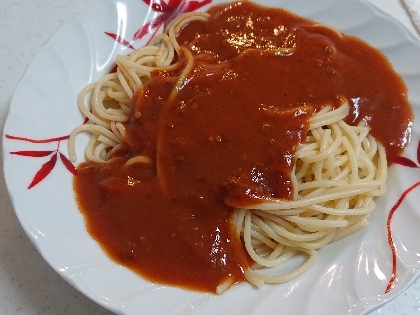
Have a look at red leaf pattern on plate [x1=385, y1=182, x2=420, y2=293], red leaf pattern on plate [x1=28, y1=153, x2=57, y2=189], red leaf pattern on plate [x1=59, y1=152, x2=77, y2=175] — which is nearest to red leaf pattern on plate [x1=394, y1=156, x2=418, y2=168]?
red leaf pattern on plate [x1=385, y1=182, x2=420, y2=293]

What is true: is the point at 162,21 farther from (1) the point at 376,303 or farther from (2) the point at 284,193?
(1) the point at 376,303

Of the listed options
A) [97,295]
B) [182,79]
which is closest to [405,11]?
[182,79]

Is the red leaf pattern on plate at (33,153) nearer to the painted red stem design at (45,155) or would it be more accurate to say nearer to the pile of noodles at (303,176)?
the painted red stem design at (45,155)

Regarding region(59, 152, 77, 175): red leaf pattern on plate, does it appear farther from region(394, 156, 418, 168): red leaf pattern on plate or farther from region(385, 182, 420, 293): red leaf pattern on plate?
region(394, 156, 418, 168): red leaf pattern on plate

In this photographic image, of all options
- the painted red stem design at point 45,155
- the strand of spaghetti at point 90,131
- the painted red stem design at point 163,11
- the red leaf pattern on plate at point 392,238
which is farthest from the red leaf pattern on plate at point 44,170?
the red leaf pattern on plate at point 392,238

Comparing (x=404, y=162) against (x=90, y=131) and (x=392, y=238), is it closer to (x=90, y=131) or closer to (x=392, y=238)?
(x=392, y=238)

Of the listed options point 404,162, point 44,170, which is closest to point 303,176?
point 404,162
